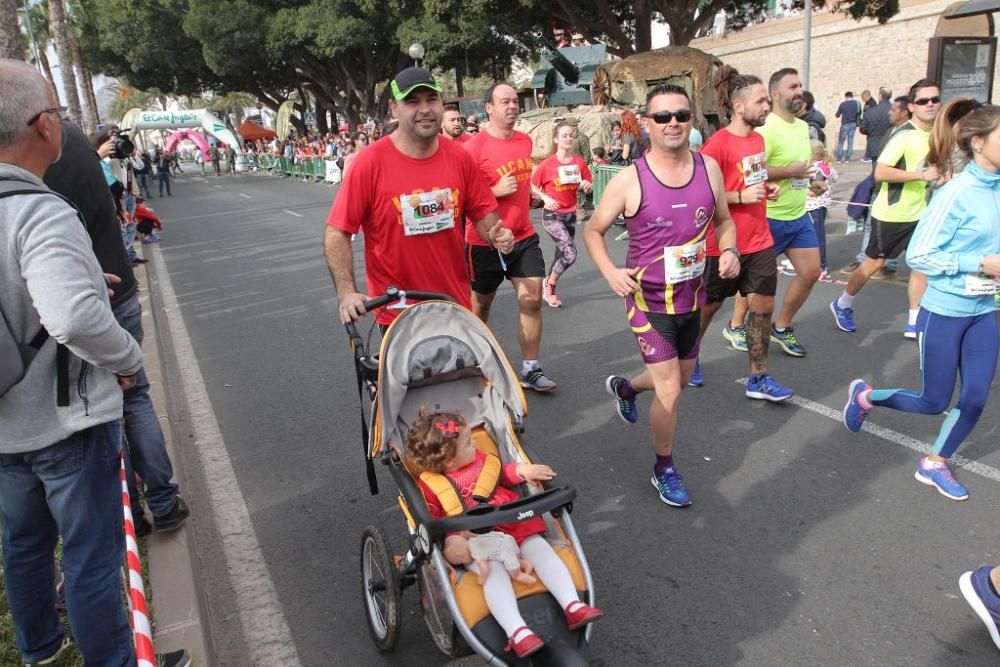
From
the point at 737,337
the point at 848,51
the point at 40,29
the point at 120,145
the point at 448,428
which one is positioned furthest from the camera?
the point at 40,29

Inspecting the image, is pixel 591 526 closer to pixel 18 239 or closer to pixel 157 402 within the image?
pixel 18 239

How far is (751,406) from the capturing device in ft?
16.4

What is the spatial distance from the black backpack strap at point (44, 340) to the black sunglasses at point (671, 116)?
2.51 m

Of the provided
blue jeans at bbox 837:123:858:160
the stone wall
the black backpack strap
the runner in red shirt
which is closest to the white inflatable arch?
the stone wall

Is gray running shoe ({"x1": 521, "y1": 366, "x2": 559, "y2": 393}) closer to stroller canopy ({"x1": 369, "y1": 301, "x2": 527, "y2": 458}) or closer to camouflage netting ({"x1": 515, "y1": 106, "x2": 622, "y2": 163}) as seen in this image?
stroller canopy ({"x1": 369, "y1": 301, "x2": 527, "y2": 458})

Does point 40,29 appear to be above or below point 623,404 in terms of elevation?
above

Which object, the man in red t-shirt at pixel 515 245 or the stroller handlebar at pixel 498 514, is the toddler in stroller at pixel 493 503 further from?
the man in red t-shirt at pixel 515 245

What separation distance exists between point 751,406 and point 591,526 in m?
1.86

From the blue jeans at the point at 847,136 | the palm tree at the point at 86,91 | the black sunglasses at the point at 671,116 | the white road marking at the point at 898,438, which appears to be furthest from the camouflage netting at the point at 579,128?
the palm tree at the point at 86,91

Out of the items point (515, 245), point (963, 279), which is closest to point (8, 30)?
point (515, 245)

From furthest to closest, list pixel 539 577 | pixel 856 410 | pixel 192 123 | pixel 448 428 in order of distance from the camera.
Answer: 1. pixel 192 123
2. pixel 856 410
3. pixel 448 428
4. pixel 539 577

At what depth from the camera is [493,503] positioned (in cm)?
273

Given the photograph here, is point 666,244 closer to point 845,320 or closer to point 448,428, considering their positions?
point 448,428

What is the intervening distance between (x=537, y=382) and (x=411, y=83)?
2586 mm
